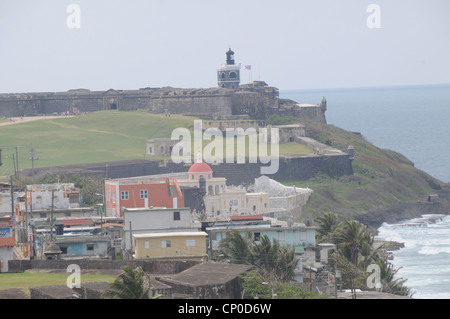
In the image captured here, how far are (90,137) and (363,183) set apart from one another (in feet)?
73.4

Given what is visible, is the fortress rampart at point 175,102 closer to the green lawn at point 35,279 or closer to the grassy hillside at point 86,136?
the grassy hillside at point 86,136

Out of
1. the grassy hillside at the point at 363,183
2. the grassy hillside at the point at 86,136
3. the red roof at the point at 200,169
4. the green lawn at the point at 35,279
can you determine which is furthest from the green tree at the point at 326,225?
the grassy hillside at the point at 86,136

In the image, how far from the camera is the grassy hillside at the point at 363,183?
7212 cm

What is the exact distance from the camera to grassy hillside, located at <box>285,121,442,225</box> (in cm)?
7212

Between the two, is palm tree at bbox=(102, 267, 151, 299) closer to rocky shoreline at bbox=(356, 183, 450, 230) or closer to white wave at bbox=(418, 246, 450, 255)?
white wave at bbox=(418, 246, 450, 255)

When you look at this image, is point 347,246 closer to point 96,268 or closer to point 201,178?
point 96,268

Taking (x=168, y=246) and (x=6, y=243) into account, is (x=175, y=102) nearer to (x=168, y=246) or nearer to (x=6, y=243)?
(x=168, y=246)

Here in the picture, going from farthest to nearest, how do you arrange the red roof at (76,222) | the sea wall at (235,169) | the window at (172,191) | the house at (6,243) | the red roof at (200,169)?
the sea wall at (235,169), the red roof at (200,169), the window at (172,191), the red roof at (76,222), the house at (6,243)

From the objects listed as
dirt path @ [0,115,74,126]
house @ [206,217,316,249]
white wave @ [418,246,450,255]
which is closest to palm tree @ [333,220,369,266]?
house @ [206,217,316,249]

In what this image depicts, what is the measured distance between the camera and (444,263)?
52.4 m

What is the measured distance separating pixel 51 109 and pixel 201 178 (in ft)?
146

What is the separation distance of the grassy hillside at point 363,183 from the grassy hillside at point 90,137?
4.92 m
